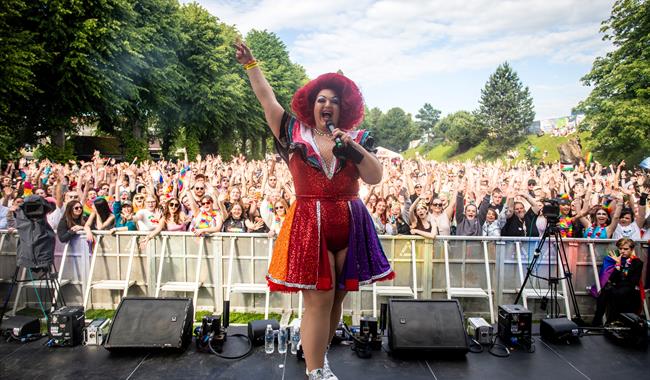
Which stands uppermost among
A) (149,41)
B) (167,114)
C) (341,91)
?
(149,41)

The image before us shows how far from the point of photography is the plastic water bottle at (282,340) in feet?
11.0

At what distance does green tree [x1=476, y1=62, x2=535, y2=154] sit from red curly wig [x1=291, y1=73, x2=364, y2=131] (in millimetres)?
54560

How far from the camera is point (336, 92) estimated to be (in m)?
2.54

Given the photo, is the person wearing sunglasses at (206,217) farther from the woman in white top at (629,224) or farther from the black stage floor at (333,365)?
the woman in white top at (629,224)

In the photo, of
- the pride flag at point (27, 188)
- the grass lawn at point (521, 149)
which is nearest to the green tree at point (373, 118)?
the grass lawn at point (521, 149)

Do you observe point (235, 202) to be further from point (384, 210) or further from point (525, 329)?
point (525, 329)

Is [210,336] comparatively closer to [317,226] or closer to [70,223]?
[317,226]

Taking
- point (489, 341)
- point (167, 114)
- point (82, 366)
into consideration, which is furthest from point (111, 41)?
point (489, 341)

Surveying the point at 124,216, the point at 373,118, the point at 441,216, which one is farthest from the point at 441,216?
the point at 373,118

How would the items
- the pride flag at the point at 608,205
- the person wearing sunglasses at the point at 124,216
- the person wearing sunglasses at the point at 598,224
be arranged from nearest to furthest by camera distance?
the person wearing sunglasses at the point at 598,224, the person wearing sunglasses at the point at 124,216, the pride flag at the point at 608,205

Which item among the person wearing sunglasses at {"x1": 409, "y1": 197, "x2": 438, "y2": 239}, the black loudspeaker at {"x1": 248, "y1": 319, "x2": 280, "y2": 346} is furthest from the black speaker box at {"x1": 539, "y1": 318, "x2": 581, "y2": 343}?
the black loudspeaker at {"x1": 248, "y1": 319, "x2": 280, "y2": 346}

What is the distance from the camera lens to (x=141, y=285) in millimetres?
5262

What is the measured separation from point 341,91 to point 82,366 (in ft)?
8.89

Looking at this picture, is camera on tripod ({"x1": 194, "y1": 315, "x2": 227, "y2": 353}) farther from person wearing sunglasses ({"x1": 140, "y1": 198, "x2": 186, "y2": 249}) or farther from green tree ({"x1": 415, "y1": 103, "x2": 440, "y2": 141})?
green tree ({"x1": 415, "y1": 103, "x2": 440, "y2": 141})
